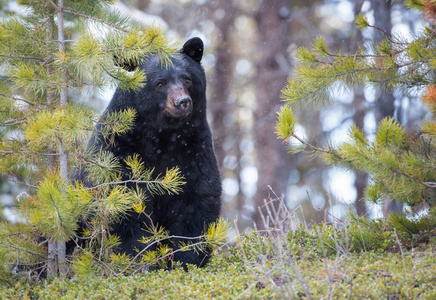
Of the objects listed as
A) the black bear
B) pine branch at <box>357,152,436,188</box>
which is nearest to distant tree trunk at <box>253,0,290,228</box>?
the black bear

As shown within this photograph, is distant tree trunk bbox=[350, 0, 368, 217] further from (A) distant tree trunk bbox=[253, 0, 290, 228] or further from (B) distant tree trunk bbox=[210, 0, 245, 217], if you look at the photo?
(B) distant tree trunk bbox=[210, 0, 245, 217]

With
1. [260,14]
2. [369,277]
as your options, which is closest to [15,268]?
[369,277]

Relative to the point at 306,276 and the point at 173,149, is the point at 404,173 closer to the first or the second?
the point at 306,276

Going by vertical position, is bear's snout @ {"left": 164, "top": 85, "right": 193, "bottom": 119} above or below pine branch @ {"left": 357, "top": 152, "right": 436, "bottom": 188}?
above

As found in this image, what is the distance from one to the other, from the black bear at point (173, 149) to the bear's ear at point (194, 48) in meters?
0.24

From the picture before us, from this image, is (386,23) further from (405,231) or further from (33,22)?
(33,22)

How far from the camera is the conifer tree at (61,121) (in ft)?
11.0

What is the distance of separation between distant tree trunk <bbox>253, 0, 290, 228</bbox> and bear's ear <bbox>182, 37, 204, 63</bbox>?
424cm

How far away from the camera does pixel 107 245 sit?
157 inches

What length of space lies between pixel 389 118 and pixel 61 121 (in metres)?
2.63

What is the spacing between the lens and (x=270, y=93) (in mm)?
9227

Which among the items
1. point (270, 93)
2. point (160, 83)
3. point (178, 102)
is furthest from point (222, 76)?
point (178, 102)

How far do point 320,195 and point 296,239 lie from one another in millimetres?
7655

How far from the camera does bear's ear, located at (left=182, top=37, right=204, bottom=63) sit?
4840 mm
